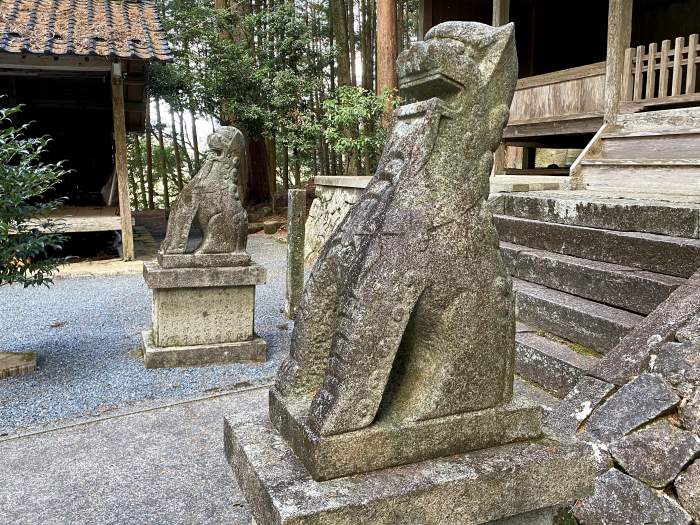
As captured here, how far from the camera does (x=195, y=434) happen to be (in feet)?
12.1

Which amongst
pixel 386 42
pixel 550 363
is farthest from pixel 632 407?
pixel 386 42

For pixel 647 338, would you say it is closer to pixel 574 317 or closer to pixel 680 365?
pixel 680 365

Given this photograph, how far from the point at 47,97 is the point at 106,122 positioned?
51.6 inches

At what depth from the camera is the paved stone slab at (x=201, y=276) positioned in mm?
5004

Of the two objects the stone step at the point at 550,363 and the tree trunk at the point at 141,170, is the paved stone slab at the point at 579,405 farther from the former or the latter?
the tree trunk at the point at 141,170

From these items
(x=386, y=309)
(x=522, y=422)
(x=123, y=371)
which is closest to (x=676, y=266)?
(x=522, y=422)

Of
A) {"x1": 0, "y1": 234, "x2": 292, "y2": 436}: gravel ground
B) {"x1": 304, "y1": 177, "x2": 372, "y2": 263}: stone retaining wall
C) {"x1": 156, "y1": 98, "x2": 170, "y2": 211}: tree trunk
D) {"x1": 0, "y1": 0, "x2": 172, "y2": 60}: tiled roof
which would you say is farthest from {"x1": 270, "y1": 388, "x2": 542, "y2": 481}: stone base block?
{"x1": 156, "y1": 98, "x2": 170, "y2": 211}: tree trunk

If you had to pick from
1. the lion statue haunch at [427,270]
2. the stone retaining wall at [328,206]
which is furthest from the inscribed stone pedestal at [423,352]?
the stone retaining wall at [328,206]

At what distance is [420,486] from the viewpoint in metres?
1.44

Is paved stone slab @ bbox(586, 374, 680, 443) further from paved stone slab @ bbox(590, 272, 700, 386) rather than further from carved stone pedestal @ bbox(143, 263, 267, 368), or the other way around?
carved stone pedestal @ bbox(143, 263, 267, 368)

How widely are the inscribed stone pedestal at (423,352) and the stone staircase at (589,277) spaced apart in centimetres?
190

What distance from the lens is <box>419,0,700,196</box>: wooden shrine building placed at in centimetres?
614

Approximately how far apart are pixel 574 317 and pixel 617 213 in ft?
3.19

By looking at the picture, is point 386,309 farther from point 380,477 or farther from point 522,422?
point 522,422
